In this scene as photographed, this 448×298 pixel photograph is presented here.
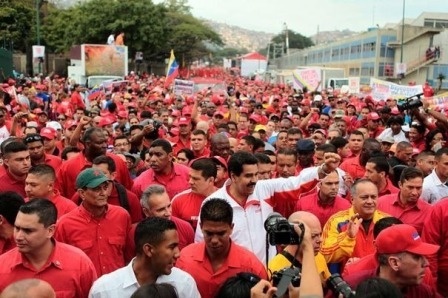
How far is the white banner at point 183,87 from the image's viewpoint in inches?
681

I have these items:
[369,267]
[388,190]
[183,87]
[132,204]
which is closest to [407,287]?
[369,267]

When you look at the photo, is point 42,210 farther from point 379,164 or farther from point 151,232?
point 379,164

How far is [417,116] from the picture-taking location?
29.4ft

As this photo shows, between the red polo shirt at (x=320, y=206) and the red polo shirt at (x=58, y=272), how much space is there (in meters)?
2.40

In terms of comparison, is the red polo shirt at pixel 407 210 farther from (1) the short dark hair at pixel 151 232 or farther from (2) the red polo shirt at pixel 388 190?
(1) the short dark hair at pixel 151 232

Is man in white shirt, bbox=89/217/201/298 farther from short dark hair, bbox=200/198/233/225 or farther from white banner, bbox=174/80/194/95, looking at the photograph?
white banner, bbox=174/80/194/95

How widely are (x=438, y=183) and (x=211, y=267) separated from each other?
327cm

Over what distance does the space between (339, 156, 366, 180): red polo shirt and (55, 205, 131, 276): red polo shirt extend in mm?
3666

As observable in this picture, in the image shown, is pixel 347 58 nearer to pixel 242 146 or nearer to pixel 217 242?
pixel 242 146

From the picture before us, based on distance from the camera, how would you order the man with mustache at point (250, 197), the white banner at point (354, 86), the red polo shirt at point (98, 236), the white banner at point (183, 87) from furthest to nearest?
the white banner at point (354, 86)
the white banner at point (183, 87)
the man with mustache at point (250, 197)
the red polo shirt at point (98, 236)

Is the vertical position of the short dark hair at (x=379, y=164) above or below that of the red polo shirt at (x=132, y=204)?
above

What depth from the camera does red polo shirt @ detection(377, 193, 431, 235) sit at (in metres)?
5.22

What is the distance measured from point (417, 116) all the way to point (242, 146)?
9.67 ft

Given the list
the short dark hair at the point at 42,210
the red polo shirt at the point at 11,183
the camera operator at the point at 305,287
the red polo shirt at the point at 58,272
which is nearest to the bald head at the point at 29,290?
the red polo shirt at the point at 58,272
